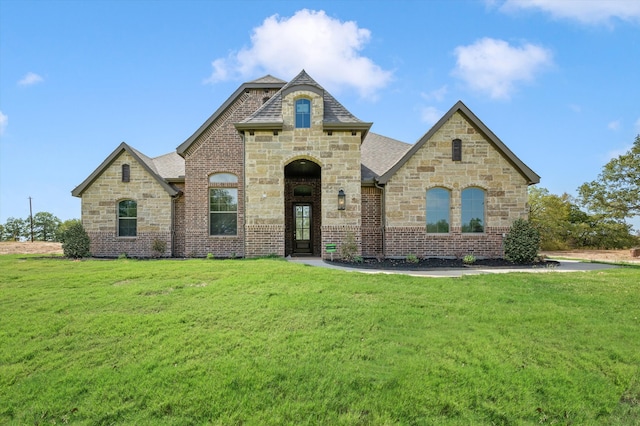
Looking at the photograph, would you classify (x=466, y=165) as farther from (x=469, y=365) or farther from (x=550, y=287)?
(x=469, y=365)

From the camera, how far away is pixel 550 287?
8.60 m

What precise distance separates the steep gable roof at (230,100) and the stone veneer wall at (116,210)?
2209 millimetres

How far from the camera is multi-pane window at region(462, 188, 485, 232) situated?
14977 millimetres

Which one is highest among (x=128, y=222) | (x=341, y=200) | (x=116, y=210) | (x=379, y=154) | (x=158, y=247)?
(x=379, y=154)

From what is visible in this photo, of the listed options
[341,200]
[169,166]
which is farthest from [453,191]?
[169,166]

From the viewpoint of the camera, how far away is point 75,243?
1623 cm

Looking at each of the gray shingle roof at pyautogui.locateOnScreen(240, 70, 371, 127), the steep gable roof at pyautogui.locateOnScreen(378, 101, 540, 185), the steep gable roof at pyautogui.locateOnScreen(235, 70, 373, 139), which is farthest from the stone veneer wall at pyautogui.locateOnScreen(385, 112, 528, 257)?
the gray shingle roof at pyautogui.locateOnScreen(240, 70, 371, 127)

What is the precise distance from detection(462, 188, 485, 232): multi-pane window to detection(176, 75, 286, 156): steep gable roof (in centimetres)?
943

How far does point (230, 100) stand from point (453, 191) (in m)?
10.3

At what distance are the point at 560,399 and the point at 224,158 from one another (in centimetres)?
1443

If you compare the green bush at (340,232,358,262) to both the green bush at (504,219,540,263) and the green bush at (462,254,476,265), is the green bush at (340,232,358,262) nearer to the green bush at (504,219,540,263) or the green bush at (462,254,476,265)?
the green bush at (462,254,476,265)

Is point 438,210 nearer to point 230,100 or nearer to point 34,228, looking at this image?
point 230,100

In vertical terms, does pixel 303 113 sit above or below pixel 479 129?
above

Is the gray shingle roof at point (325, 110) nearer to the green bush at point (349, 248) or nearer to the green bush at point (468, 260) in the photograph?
the green bush at point (349, 248)
